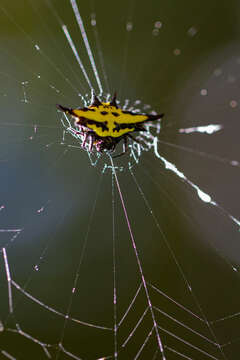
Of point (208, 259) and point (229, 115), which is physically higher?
point (229, 115)

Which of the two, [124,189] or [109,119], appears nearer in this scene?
[109,119]

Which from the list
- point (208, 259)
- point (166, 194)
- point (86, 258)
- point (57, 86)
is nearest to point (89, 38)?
point (57, 86)

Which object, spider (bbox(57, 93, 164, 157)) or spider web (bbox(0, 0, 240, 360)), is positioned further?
spider web (bbox(0, 0, 240, 360))

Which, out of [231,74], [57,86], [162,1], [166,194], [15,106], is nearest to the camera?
[15,106]

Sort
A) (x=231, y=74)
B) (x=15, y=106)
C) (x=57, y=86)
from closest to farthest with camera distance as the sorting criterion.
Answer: (x=15, y=106) < (x=57, y=86) < (x=231, y=74)

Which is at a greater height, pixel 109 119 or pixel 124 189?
pixel 109 119

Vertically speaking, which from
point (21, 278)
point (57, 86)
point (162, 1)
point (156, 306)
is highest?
point (162, 1)

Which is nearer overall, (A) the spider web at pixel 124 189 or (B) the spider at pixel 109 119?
(B) the spider at pixel 109 119

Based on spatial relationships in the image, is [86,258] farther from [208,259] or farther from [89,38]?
[89,38]
